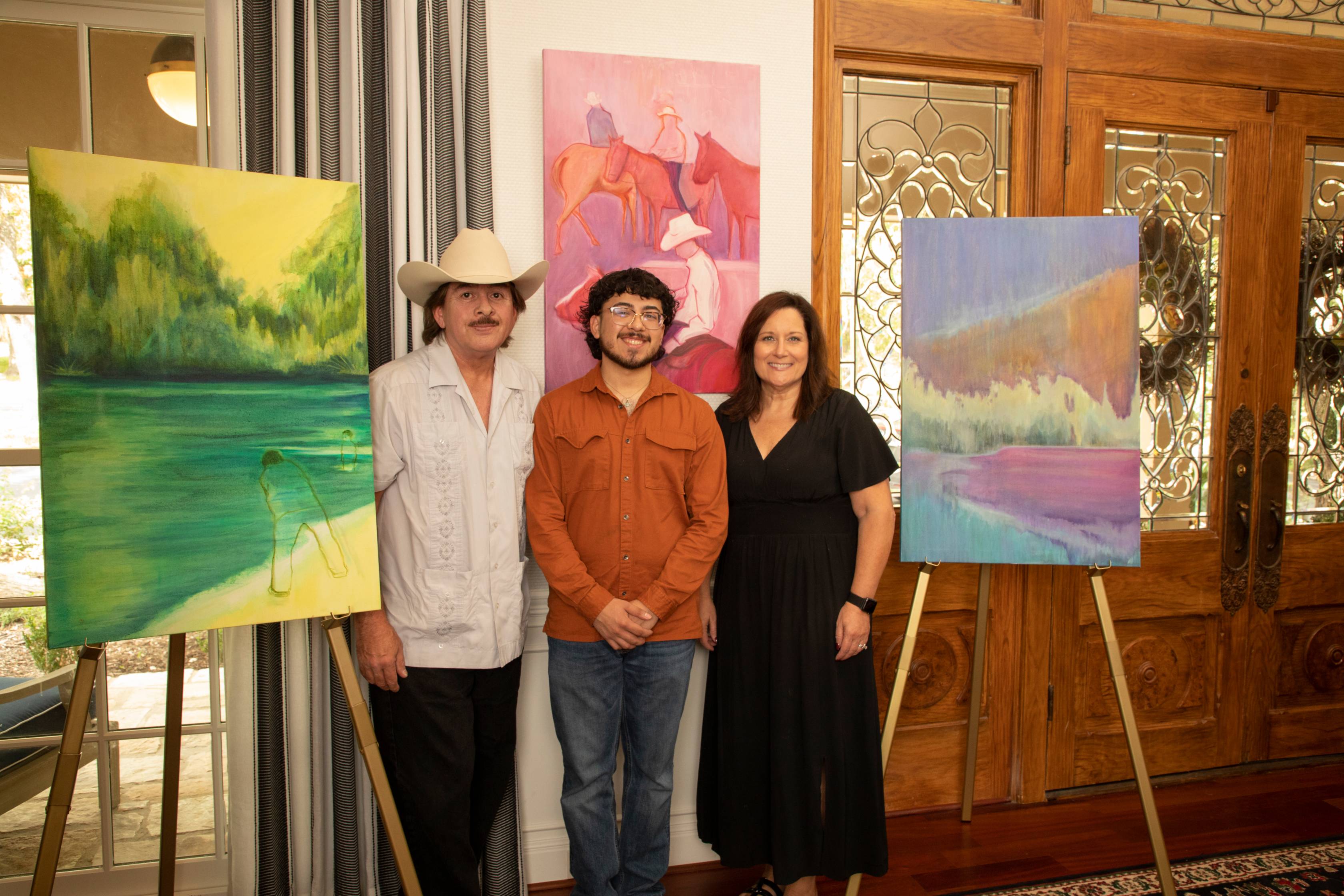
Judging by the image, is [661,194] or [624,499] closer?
[624,499]

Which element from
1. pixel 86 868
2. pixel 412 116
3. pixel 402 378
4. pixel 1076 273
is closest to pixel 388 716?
pixel 402 378

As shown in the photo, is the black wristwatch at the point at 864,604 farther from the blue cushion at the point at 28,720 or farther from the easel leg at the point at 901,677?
the blue cushion at the point at 28,720

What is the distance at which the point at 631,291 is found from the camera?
1.98 m

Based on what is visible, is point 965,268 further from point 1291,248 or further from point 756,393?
point 1291,248

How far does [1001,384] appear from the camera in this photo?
7.07 feet

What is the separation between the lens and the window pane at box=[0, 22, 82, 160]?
215 cm

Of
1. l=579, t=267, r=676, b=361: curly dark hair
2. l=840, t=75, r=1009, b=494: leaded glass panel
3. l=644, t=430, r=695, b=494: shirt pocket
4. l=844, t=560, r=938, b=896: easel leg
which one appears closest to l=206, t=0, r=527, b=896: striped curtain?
l=579, t=267, r=676, b=361: curly dark hair

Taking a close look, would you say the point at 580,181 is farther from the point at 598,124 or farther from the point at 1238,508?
the point at 1238,508

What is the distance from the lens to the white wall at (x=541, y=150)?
2275 millimetres

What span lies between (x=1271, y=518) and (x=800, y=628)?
212 cm

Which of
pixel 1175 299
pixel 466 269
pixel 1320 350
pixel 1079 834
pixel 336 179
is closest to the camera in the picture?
pixel 466 269

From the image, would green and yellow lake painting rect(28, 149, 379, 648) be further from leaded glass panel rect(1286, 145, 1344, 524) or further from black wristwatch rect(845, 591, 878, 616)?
leaded glass panel rect(1286, 145, 1344, 524)

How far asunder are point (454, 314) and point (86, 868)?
1950mm

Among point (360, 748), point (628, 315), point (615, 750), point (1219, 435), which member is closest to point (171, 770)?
point (360, 748)
